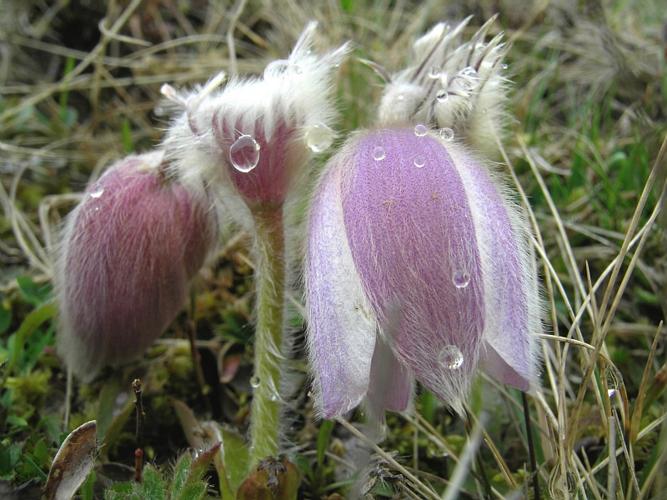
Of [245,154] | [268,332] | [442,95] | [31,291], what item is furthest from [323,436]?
[31,291]

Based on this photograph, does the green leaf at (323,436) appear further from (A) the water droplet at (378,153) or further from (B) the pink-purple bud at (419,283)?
(A) the water droplet at (378,153)

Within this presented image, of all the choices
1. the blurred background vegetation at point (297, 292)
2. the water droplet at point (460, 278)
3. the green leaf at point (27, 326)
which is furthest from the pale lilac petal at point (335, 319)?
the green leaf at point (27, 326)

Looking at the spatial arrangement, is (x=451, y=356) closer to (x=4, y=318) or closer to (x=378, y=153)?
(x=378, y=153)

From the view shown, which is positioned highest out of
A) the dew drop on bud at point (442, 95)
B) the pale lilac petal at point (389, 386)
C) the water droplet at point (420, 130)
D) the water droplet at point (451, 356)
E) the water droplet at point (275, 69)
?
the water droplet at point (275, 69)

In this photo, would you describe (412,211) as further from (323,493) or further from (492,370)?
(323,493)

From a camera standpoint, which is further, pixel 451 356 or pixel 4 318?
pixel 4 318

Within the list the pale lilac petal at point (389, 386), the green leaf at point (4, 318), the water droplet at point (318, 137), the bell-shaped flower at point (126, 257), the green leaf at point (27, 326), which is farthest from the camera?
the green leaf at point (4, 318)
